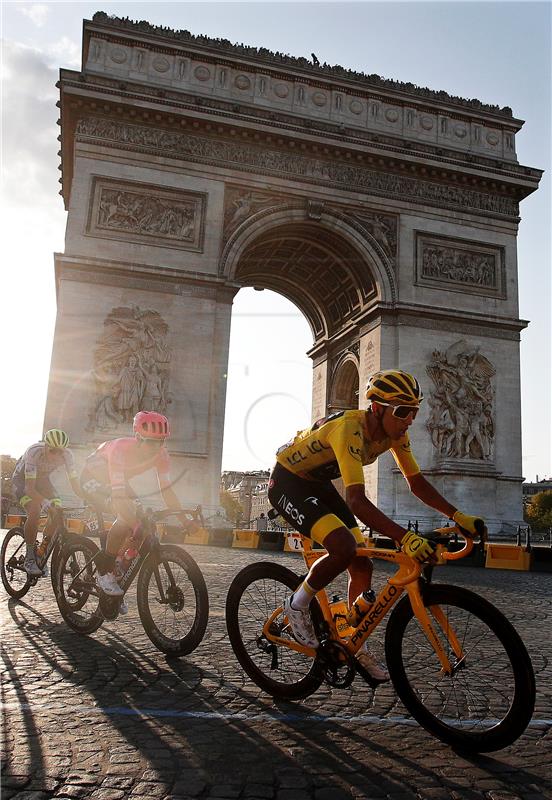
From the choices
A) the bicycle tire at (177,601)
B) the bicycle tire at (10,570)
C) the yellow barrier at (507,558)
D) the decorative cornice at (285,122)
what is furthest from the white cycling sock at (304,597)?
the decorative cornice at (285,122)

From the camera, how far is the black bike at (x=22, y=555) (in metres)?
6.41

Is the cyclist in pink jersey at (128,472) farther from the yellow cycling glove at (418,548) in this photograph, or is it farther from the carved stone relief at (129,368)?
the carved stone relief at (129,368)

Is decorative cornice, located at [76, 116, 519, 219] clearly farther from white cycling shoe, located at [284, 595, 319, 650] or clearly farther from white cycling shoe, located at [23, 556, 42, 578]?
white cycling shoe, located at [284, 595, 319, 650]

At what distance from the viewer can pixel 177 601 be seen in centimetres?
453

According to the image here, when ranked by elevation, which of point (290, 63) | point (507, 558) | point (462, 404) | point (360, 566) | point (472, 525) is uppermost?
point (290, 63)

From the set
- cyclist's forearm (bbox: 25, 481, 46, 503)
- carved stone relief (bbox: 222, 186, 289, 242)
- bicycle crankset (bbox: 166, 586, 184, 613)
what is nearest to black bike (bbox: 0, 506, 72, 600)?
cyclist's forearm (bbox: 25, 481, 46, 503)

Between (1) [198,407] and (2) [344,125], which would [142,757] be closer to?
(1) [198,407]

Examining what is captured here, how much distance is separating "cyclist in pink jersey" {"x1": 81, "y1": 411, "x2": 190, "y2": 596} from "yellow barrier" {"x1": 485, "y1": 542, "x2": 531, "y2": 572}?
11983 millimetres

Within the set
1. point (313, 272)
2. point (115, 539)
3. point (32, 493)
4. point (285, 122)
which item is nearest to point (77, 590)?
point (115, 539)

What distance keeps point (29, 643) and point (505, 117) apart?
2698 centimetres

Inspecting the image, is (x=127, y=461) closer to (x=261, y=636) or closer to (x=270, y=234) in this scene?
(x=261, y=636)

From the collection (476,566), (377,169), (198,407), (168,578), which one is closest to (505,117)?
(377,169)

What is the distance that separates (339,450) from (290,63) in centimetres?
2376

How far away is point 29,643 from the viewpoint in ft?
15.6
